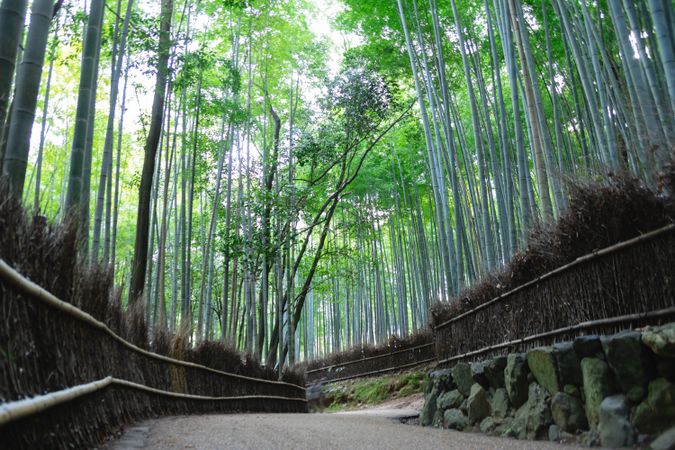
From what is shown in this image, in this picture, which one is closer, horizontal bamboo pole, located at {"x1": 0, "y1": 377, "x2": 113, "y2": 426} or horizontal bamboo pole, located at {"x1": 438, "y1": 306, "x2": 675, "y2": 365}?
horizontal bamboo pole, located at {"x1": 0, "y1": 377, "x2": 113, "y2": 426}

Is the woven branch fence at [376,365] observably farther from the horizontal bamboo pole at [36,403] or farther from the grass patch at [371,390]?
the horizontal bamboo pole at [36,403]

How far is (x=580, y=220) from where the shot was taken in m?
2.94

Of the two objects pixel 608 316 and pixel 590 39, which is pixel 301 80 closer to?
pixel 590 39

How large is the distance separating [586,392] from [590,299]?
1.66 feet

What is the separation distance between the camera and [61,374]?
6.13 ft

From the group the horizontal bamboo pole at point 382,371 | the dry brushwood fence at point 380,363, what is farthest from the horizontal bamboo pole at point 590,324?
the horizontal bamboo pole at point 382,371

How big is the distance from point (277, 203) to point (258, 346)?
2.58 metres

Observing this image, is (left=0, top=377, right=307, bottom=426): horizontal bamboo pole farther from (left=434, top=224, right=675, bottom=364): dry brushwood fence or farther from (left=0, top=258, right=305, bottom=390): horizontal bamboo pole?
(left=434, top=224, right=675, bottom=364): dry brushwood fence

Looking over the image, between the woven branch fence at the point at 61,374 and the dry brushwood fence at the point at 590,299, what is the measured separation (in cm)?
245

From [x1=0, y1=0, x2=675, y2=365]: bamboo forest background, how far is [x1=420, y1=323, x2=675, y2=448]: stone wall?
0.83 meters

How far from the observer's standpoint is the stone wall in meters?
2.22

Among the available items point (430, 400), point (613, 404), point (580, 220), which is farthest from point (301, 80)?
point (613, 404)

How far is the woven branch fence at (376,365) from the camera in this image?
10078 millimetres

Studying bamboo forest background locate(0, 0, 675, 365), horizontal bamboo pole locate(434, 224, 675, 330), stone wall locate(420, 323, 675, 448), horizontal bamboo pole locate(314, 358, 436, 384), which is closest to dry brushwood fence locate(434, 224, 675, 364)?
horizontal bamboo pole locate(434, 224, 675, 330)
